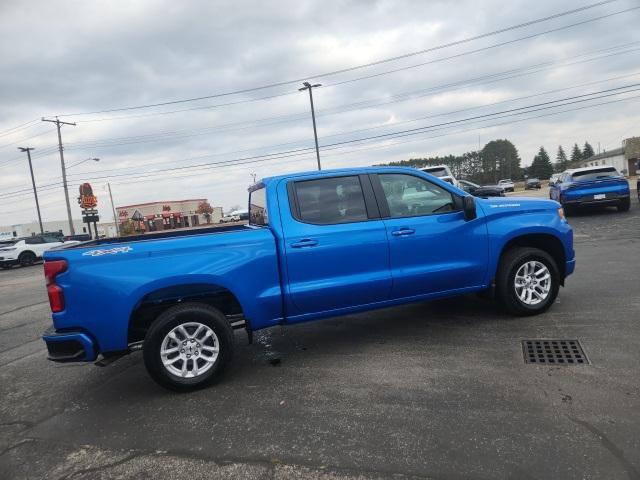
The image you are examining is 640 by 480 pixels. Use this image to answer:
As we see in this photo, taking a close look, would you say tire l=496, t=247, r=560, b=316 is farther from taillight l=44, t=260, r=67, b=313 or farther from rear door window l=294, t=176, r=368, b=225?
taillight l=44, t=260, r=67, b=313

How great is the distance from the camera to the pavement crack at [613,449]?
2574mm

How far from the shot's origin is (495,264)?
5.25 m

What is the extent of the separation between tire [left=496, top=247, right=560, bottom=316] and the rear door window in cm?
183

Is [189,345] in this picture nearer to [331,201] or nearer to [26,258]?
[331,201]

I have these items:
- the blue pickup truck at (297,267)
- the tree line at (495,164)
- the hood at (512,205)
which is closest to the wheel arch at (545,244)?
the blue pickup truck at (297,267)

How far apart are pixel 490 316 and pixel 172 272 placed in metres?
3.76

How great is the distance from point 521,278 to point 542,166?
11782cm

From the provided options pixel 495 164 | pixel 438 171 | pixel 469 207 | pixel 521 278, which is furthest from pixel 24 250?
pixel 495 164

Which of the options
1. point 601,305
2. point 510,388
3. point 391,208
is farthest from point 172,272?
point 601,305

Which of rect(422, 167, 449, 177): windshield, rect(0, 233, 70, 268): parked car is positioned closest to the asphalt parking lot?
rect(422, 167, 449, 177): windshield

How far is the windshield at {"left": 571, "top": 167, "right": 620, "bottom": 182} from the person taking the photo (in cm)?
1524

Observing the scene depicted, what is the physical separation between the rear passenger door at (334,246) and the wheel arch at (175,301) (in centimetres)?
58

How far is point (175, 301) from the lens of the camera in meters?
4.38

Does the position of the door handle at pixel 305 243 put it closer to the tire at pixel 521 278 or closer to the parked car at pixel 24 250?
the tire at pixel 521 278
